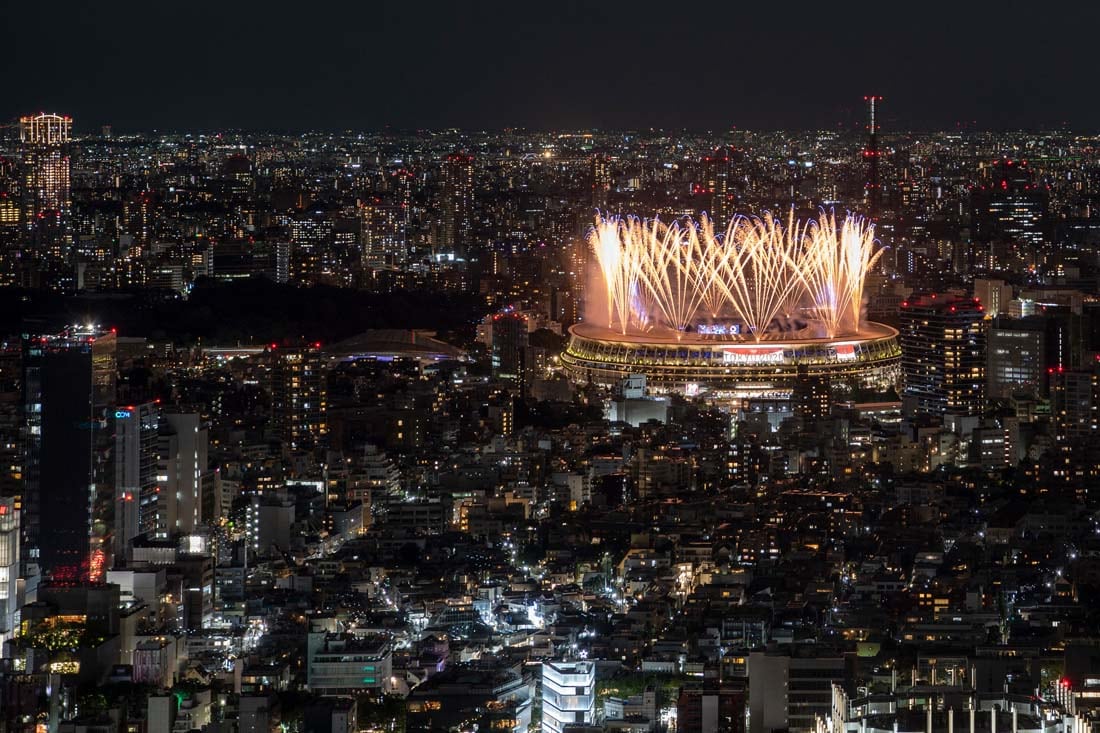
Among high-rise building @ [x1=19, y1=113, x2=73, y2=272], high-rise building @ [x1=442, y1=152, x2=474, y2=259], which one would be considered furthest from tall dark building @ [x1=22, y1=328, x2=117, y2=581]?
high-rise building @ [x1=442, y1=152, x2=474, y2=259]

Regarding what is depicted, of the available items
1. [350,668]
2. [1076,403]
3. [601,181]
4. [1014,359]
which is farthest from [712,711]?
[601,181]

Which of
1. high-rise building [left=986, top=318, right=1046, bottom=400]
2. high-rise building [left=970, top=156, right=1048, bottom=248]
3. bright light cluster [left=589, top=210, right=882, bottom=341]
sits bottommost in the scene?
high-rise building [left=986, top=318, right=1046, bottom=400]

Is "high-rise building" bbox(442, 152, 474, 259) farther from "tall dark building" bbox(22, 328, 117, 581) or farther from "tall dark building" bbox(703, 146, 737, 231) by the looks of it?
"tall dark building" bbox(22, 328, 117, 581)

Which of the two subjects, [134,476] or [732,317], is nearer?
[134,476]

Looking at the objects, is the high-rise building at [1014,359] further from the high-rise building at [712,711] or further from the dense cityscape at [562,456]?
the high-rise building at [712,711]

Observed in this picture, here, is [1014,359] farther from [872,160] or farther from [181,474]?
[872,160]

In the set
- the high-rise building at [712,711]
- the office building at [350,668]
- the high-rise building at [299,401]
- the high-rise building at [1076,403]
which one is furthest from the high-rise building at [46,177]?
the high-rise building at [712,711]
